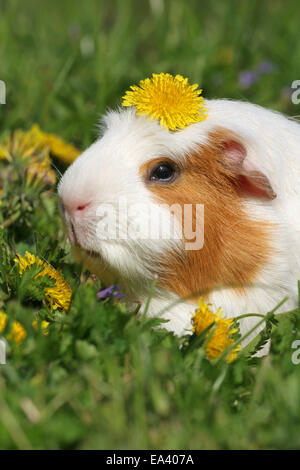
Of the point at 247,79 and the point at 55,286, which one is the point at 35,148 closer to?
the point at 55,286

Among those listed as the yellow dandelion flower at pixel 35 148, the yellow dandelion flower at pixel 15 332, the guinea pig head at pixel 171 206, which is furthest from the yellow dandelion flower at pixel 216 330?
the yellow dandelion flower at pixel 35 148

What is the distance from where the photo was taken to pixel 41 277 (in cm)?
202

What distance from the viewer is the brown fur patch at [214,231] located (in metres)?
2.01

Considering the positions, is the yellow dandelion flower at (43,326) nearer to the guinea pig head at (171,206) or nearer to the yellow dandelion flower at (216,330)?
the guinea pig head at (171,206)

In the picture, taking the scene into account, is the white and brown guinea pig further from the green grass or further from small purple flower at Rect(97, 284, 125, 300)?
the green grass

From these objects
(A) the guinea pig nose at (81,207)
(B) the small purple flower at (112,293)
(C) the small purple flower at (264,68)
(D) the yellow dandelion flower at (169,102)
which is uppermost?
(C) the small purple flower at (264,68)

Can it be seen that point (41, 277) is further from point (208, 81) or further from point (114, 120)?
point (208, 81)

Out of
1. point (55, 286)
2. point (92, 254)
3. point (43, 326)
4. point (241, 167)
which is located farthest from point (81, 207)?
point (241, 167)

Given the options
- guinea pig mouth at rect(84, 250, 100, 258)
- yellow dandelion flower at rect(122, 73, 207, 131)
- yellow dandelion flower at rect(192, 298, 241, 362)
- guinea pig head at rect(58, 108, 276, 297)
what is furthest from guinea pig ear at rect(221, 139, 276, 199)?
guinea pig mouth at rect(84, 250, 100, 258)

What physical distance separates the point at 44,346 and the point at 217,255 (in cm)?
69

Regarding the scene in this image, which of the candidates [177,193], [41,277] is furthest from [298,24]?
[41,277]

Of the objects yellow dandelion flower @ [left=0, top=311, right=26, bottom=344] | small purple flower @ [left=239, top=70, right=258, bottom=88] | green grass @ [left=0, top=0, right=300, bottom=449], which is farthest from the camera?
small purple flower @ [left=239, top=70, right=258, bottom=88]

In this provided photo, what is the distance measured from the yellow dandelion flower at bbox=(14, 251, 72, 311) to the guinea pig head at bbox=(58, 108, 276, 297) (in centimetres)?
13

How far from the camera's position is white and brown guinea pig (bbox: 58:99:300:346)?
1.98 m
